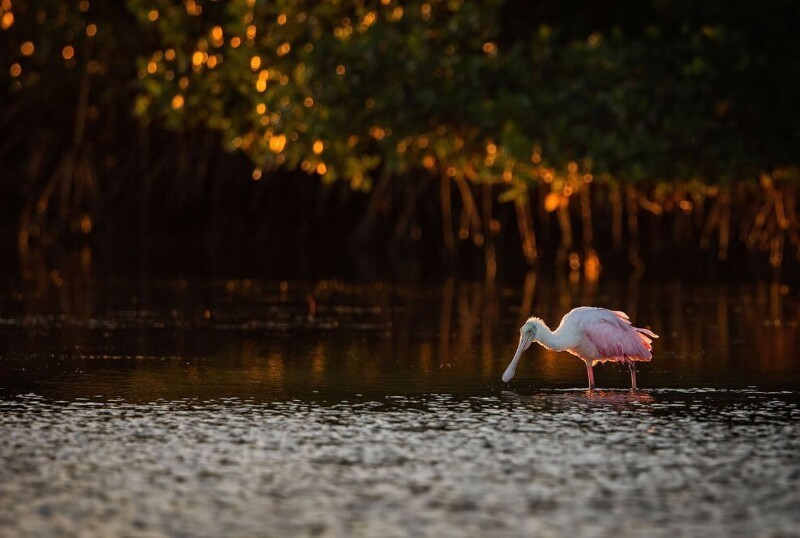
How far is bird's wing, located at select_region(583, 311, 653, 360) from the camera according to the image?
12.6 m

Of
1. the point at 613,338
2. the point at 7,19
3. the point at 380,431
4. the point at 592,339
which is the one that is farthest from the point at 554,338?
the point at 7,19

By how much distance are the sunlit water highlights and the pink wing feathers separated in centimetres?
64

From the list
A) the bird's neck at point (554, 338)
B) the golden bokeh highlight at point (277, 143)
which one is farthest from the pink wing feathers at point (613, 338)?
the golden bokeh highlight at point (277, 143)

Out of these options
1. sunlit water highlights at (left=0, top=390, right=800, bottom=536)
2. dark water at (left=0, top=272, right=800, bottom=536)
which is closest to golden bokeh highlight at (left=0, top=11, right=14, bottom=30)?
dark water at (left=0, top=272, right=800, bottom=536)

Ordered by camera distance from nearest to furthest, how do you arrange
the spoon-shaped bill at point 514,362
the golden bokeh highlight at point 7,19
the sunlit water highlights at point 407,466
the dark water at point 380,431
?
the sunlit water highlights at point 407,466, the dark water at point 380,431, the spoon-shaped bill at point 514,362, the golden bokeh highlight at point 7,19

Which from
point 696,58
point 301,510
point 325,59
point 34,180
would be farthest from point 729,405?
point 34,180

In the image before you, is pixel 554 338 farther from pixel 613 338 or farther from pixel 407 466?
pixel 407 466

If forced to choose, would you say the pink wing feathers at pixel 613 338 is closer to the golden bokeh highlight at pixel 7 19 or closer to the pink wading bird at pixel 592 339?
the pink wading bird at pixel 592 339

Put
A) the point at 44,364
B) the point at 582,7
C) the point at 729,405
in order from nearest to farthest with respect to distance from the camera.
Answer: the point at 729,405 < the point at 44,364 < the point at 582,7

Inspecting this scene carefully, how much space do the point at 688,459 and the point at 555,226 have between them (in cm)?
2838

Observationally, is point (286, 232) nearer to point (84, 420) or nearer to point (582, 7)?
point (582, 7)

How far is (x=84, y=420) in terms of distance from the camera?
10688 millimetres

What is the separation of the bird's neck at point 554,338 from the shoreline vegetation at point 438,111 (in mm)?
11349

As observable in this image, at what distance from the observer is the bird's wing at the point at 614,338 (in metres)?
12.6
